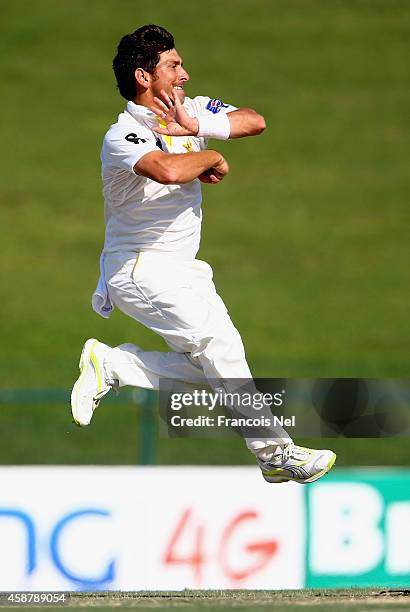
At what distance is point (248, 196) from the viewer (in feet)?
79.7

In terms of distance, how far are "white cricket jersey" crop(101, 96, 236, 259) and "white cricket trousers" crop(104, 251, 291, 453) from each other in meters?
0.08

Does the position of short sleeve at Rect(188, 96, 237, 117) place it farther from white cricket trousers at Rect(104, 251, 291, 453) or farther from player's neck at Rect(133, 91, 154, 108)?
white cricket trousers at Rect(104, 251, 291, 453)

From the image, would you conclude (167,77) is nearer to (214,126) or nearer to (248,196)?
(214,126)

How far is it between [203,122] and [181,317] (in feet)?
3.46

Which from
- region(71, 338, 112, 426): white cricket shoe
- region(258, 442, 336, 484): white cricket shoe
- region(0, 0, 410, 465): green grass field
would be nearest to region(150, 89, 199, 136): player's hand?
region(71, 338, 112, 426): white cricket shoe

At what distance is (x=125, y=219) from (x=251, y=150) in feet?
60.7

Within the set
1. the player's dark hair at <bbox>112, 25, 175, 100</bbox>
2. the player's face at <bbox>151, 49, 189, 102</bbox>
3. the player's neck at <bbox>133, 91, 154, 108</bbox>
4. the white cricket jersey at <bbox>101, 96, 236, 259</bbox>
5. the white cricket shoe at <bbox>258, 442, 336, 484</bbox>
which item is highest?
the player's dark hair at <bbox>112, 25, 175, 100</bbox>

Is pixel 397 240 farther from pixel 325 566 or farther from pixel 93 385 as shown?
pixel 93 385

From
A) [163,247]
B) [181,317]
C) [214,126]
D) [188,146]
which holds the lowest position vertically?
[181,317]

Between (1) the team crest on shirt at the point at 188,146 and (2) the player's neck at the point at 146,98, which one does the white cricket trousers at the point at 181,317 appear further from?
(2) the player's neck at the point at 146,98

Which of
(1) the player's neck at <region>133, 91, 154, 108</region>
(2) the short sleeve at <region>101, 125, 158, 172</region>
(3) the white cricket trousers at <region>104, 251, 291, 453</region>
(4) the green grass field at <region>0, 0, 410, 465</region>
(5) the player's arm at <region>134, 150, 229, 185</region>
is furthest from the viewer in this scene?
(4) the green grass field at <region>0, 0, 410, 465</region>

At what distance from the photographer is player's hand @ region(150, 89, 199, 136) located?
7191 mm

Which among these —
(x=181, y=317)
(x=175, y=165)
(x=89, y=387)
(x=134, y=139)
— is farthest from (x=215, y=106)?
(x=89, y=387)

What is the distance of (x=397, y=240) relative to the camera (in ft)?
75.7
